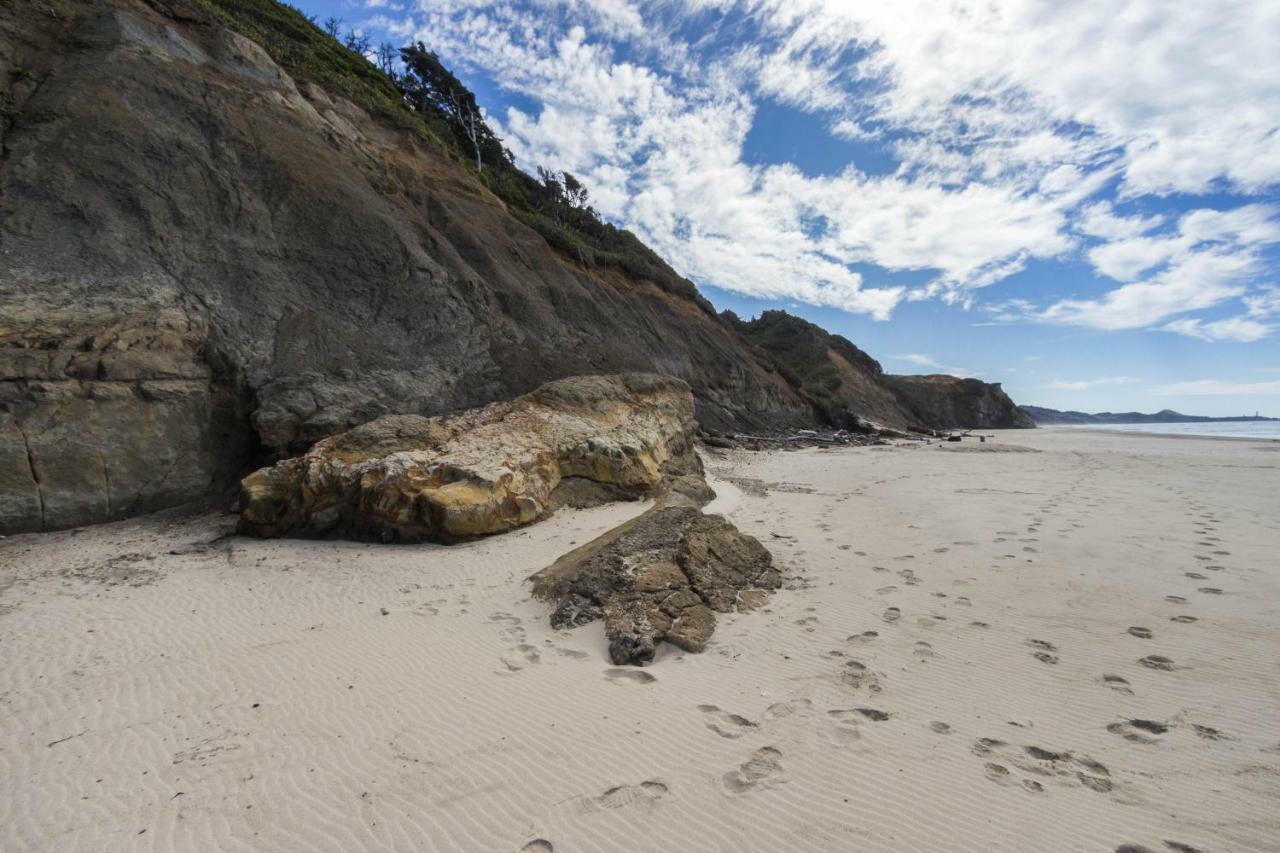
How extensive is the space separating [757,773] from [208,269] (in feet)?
44.0

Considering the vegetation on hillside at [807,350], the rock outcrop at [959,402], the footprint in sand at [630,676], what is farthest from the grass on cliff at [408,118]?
the rock outcrop at [959,402]

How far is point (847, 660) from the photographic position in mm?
3996

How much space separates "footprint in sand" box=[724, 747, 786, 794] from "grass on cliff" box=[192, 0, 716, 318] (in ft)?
75.4

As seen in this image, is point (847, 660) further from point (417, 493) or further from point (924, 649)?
point (417, 493)

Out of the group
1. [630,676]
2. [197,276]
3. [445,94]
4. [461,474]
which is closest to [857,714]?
[630,676]

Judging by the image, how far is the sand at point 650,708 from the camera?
2402 mm

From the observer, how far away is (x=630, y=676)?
382 centimetres

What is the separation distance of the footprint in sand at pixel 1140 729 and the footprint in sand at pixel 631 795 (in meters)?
2.74

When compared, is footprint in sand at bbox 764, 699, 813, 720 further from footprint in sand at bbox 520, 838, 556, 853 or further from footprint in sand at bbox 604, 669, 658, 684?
footprint in sand at bbox 520, 838, 556, 853

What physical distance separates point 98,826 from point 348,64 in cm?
3059

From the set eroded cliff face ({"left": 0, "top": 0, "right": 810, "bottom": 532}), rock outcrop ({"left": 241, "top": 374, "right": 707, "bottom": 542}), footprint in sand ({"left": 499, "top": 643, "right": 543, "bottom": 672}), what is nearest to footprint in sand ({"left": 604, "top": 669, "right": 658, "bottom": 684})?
footprint in sand ({"left": 499, "top": 643, "right": 543, "bottom": 672})

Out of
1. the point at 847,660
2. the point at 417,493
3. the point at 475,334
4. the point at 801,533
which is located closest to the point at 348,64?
the point at 475,334

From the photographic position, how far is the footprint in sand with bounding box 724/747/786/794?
2660mm

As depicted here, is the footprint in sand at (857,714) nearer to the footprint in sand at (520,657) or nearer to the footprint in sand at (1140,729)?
the footprint in sand at (1140,729)
